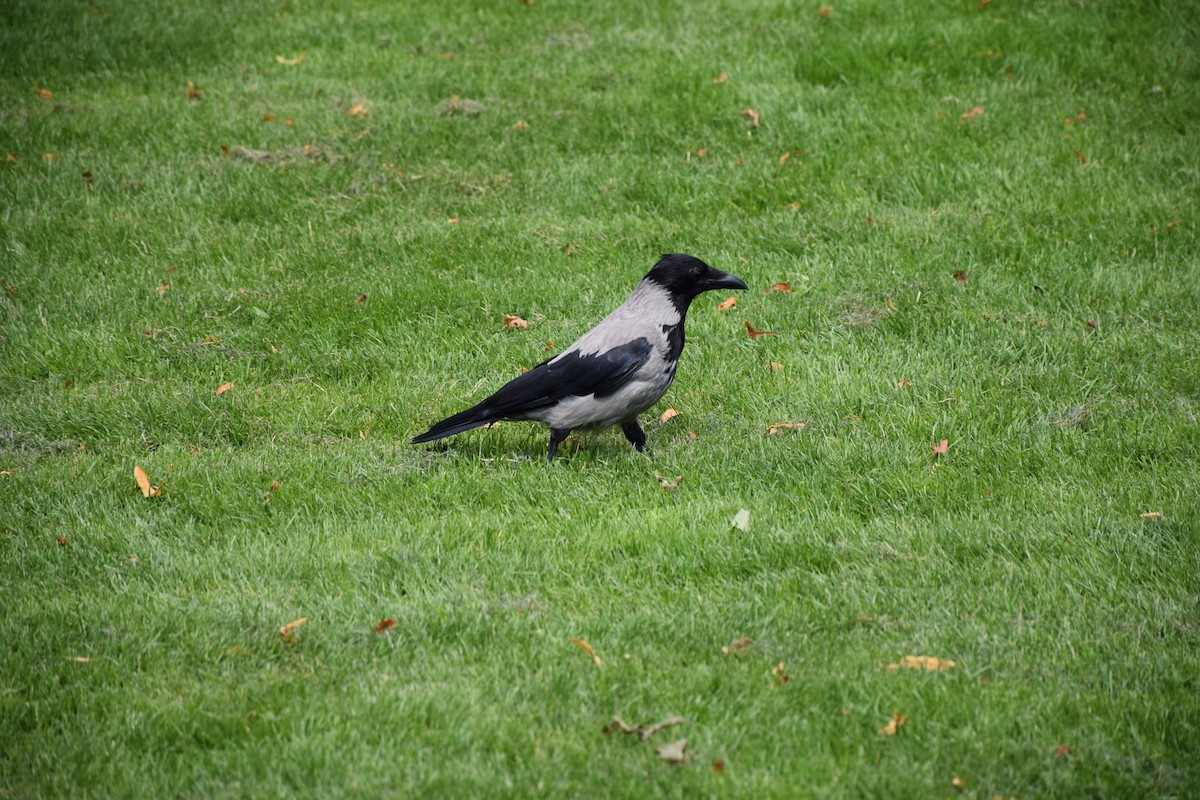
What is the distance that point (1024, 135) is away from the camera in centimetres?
952

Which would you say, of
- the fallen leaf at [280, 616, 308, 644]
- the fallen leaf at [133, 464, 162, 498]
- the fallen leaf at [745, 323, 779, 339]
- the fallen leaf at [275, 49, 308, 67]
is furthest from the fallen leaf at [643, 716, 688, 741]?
the fallen leaf at [275, 49, 308, 67]

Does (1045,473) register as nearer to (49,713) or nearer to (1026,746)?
(1026,746)

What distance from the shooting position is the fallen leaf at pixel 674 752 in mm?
3828

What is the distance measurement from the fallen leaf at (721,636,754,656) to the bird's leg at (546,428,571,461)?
1.91 m

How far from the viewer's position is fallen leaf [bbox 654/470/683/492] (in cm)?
575

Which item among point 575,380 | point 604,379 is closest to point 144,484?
point 575,380

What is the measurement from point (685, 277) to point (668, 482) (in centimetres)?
117

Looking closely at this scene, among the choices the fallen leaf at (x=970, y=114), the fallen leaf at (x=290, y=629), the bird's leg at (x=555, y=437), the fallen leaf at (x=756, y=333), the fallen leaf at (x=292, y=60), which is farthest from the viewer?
the fallen leaf at (x=292, y=60)

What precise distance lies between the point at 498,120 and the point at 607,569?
6295mm

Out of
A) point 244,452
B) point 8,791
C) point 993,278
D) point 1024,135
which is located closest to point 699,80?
point 1024,135

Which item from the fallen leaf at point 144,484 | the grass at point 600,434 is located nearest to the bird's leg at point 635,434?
the grass at point 600,434

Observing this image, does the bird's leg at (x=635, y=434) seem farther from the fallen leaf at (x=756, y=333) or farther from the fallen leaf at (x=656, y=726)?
the fallen leaf at (x=656, y=726)

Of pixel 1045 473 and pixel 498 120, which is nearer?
pixel 1045 473

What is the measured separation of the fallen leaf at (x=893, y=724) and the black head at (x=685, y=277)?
2901 millimetres
